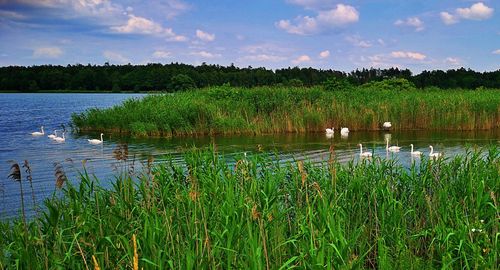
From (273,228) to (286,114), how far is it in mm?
22357

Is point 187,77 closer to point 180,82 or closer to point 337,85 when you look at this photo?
point 180,82

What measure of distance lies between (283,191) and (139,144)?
16038 millimetres

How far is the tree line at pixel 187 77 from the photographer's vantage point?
6706cm

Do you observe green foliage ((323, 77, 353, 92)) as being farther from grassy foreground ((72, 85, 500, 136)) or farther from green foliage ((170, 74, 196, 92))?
green foliage ((170, 74, 196, 92))

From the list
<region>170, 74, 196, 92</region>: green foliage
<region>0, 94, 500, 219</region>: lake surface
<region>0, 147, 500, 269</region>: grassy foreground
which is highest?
<region>170, 74, 196, 92</region>: green foliage

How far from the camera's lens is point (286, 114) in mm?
28078

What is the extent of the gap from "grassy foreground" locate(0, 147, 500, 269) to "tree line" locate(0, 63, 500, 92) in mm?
29872

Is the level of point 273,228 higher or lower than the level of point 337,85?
lower

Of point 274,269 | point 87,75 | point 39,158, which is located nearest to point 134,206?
point 274,269

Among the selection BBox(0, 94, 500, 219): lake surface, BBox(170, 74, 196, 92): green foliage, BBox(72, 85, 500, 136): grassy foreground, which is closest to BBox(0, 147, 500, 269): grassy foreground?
BBox(0, 94, 500, 219): lake surface

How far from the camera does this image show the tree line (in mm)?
67062

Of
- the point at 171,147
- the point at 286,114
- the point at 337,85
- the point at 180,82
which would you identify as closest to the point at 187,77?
the point at 180,82

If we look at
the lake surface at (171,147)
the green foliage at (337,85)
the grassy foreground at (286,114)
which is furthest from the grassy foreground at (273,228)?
the green foliage at (337,85)

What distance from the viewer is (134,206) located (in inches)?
281
